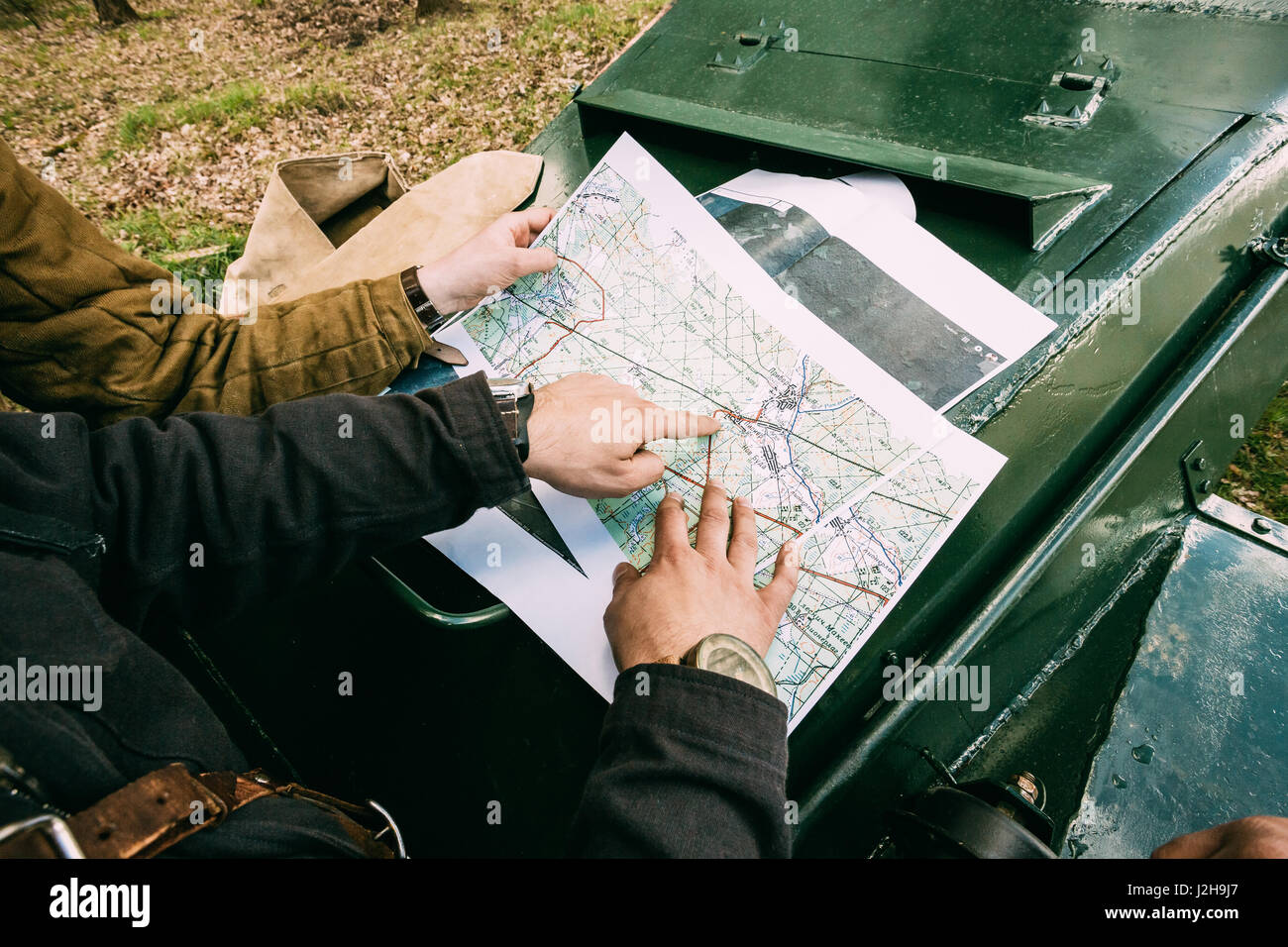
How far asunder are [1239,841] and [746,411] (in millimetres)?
747

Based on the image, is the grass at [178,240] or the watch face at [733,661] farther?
the grass at [178,240]

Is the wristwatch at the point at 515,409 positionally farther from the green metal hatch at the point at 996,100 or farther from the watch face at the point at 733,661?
the green metal hatch at the point at 996,100

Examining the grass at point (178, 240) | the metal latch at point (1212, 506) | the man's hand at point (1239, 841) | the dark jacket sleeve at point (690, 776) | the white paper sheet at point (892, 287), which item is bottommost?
the man's hand at point (1239, 841)

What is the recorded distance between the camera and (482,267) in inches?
49.5

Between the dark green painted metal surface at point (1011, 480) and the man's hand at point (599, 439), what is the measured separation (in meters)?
0.23

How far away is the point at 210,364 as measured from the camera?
50.4 inches

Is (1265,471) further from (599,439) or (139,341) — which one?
(139,341)

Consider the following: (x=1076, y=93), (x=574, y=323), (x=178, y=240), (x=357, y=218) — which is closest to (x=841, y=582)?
(x=574, y=323)

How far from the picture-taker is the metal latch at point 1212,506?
1.12 metres

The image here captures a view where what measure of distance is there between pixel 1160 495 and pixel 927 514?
49 cm

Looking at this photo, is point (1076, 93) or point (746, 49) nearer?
point (1076, 93)

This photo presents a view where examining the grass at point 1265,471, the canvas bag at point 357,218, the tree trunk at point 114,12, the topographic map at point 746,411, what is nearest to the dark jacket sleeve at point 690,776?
the topographic map at point 746,411
